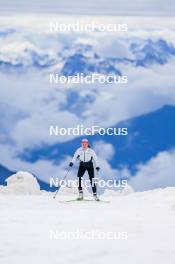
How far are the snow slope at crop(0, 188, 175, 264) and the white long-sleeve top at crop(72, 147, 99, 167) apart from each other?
1.33 meters

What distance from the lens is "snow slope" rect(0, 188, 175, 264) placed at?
13430 mm

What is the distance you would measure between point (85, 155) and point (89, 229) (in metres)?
7.05

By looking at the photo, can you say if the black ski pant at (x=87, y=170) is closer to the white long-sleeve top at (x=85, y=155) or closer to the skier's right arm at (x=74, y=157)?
the white long-sleeve top at (x=85, y=155)

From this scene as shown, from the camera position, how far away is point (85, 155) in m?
23.7

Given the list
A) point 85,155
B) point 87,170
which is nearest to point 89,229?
point 85,155

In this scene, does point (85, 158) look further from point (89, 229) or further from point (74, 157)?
point (89, 229)

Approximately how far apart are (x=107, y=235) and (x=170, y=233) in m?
1.37

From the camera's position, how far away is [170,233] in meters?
16.3

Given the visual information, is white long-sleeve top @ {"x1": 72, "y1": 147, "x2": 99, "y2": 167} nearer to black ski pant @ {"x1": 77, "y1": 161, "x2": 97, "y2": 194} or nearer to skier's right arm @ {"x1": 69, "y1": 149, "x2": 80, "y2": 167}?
skier's right arm @ {"x1": 69, "y1": 149, "x2": 80, "y2": 167}

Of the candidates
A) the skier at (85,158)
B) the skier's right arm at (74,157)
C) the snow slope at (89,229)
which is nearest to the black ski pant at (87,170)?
the skier at (85,158)

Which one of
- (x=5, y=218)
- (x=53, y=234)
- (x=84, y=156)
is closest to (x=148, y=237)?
(x=53, y=234)

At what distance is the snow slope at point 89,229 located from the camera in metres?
13.4

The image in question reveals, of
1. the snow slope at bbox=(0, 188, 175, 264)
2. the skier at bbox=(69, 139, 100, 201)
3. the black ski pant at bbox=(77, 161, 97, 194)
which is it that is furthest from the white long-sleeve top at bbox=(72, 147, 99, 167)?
the snow slope at bbox=(0, 188, 175, 264)

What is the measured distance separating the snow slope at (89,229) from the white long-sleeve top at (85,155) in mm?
1329
